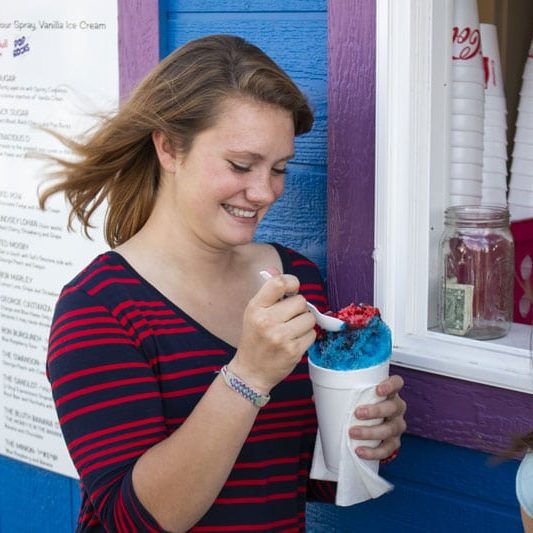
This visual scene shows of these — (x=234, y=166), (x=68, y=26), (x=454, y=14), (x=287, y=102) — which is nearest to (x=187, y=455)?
(x=234, y=166)

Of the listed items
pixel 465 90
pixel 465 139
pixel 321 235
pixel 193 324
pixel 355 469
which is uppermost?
pixel 465 90

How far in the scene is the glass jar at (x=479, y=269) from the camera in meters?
2.23

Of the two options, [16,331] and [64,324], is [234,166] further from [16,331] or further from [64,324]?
[16,331]

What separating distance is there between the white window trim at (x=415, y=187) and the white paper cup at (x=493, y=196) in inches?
5.8

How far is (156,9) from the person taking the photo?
103 inches

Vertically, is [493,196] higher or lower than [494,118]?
lower

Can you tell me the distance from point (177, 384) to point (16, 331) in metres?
1.47

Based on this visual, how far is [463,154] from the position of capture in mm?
2305

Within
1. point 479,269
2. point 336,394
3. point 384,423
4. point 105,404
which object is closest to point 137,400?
point 105,404

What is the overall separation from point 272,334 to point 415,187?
27.9 inches

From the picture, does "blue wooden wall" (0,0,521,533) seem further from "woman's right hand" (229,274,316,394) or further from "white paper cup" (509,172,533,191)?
"woman's right hand" (229,274,316,394)

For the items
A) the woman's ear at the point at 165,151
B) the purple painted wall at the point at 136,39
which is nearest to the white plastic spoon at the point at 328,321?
the woman's ear at the point at 165,151

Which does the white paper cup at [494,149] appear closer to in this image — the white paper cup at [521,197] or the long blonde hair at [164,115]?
the white paper cup at [521,197]

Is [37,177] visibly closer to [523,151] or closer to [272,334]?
[523,151]
